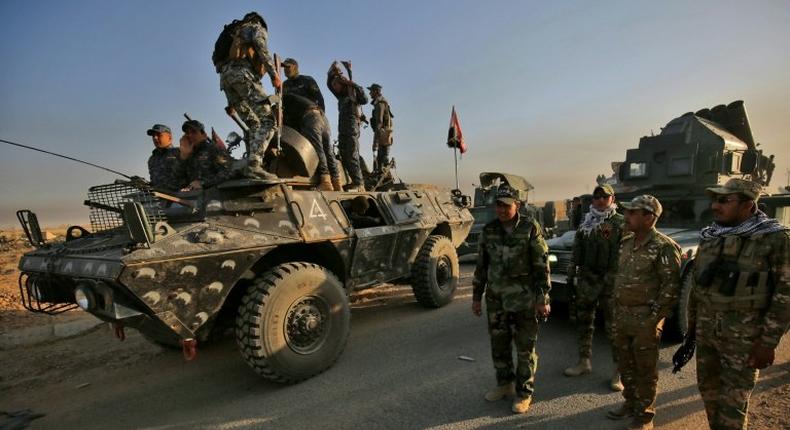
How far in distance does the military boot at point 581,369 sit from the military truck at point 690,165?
3.46 metres

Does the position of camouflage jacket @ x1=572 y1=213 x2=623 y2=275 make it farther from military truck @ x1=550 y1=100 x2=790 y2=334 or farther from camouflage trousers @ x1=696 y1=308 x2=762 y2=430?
military truck @ x1=550 y1=100 x2=790 y2=334

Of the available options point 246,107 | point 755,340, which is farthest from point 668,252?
point 246,107

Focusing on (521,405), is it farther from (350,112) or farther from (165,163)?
(350,112)

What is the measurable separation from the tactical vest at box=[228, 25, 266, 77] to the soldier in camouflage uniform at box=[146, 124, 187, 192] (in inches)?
52.6

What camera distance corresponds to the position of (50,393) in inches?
150

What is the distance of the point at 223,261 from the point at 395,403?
1734 millimetres

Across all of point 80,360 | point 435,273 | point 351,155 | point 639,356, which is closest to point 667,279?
point 639,356

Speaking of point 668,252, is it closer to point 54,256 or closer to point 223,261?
point 223,261

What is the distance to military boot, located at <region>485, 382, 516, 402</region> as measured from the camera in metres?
3.19

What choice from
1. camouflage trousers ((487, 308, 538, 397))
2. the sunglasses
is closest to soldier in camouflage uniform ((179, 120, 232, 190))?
camouflage trousers ((487, 308, 538, 397))

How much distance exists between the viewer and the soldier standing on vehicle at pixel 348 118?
667 cm

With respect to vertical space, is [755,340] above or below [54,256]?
below

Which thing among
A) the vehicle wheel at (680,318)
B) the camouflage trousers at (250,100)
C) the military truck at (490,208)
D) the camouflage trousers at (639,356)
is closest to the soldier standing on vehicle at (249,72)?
the camouflage trousers at (250,100)

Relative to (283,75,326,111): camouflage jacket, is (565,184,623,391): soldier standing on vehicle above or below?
below
